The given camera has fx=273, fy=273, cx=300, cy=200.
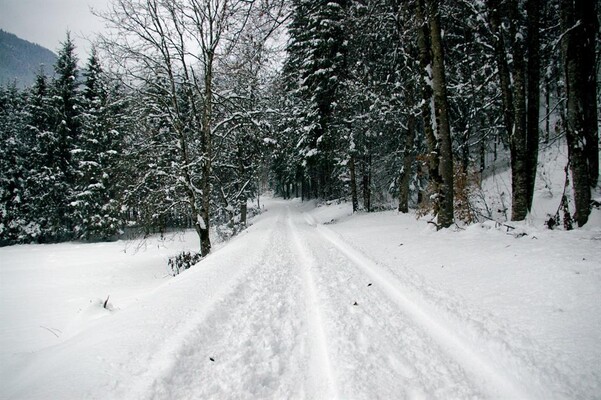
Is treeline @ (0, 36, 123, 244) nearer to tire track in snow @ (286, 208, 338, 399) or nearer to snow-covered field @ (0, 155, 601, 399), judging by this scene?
snow-covered field @ (0, 155, 601, 399)

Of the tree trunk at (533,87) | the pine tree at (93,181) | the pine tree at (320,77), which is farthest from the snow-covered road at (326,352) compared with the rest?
the pine tree at (93,181)

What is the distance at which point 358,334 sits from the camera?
3.32 meters

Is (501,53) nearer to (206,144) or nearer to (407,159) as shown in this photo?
(407,159)

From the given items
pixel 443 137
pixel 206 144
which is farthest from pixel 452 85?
pixel 206 144

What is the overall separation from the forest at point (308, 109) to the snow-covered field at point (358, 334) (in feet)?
9.46

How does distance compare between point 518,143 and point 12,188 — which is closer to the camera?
Result: point 518,143

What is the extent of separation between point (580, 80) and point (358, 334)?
252 inches

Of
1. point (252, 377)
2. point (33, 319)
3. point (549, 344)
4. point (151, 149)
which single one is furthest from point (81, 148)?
point (549, 344)

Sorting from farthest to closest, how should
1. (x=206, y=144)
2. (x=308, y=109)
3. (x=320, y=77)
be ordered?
1. (x=308, y=109)
2. (x=320, y=77)
3. (x=206, y=144)

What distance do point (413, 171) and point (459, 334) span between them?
63.1 feet

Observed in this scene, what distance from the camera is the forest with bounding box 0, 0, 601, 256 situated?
5875 millimetres

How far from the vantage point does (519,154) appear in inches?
286

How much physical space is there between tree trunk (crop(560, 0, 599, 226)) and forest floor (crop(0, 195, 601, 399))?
114cm

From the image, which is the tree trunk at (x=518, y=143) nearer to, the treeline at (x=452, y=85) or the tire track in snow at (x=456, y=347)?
the treeline at (x=452, y=85)
